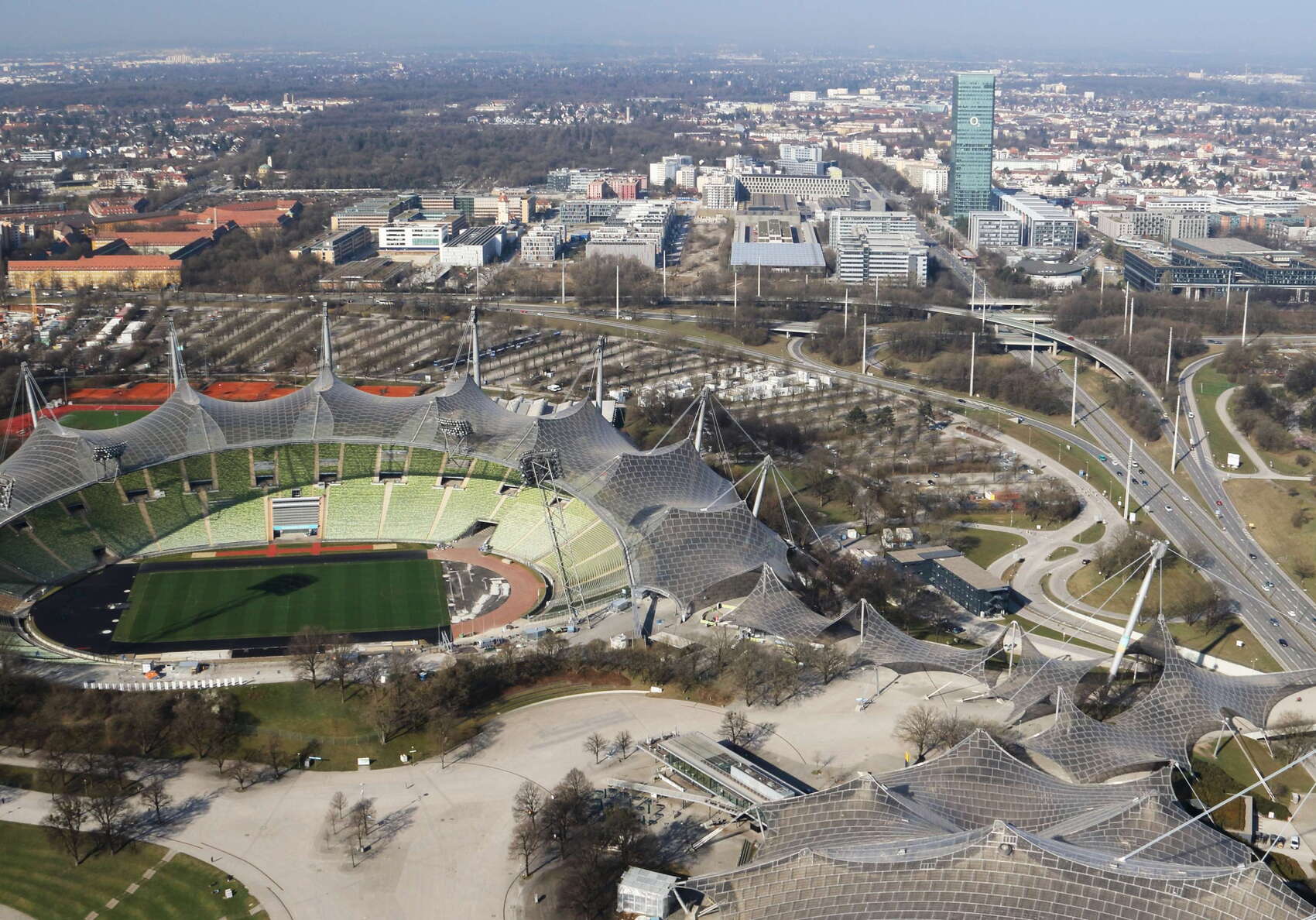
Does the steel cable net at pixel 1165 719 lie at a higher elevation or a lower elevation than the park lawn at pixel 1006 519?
higher

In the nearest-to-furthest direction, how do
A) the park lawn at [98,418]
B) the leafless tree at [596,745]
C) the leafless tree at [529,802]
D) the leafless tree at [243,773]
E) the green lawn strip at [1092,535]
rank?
the leafless tree at [529,802], the leafless tree at [243,773], the leafless tree at [596,745], the green lawn strip at [1092,535], the park lawn at [98,418]

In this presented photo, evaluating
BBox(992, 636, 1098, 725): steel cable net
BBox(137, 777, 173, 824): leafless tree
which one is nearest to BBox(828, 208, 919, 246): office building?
BBox(992, 636, 1098, 725): steel cable net

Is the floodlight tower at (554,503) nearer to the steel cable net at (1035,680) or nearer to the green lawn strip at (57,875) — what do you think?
the steel cable net at (1035,680)

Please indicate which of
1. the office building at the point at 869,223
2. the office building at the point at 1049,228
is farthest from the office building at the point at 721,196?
the office building at the point at 1049,228

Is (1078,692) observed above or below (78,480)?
below

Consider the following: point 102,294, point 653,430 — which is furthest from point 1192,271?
point 102,294

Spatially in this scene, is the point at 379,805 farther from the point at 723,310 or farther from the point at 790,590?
the point at 723,310

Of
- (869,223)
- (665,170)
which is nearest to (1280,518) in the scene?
(869,223)
